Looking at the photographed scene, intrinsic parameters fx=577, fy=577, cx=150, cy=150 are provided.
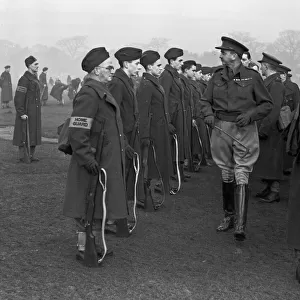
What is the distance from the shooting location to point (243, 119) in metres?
5.88

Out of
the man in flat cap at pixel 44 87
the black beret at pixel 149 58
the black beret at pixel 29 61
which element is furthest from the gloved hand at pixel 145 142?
the man in flat cap at pixel 44 87

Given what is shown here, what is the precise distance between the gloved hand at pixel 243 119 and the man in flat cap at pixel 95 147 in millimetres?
1468

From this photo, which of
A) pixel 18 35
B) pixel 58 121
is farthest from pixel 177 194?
A: pixel 18 35

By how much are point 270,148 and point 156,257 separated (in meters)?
3.37

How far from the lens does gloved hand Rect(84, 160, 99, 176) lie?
15.3 ft

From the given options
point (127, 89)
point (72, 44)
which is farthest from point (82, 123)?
point (72, 44)

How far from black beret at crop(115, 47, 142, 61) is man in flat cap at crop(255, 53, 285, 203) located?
2091 mm

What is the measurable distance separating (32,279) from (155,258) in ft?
3.85

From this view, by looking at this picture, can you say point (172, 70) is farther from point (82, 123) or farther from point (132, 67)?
point (82, 123)

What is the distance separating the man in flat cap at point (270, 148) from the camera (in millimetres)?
7602

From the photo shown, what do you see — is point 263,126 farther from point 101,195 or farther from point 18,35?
point 18,35

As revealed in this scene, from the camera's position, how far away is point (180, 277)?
4.64m

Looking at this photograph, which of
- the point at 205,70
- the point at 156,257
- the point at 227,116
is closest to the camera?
the point at 156,257

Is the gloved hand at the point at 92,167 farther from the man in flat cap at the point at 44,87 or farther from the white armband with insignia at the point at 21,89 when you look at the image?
the man in flat cap at the point at 44,87
